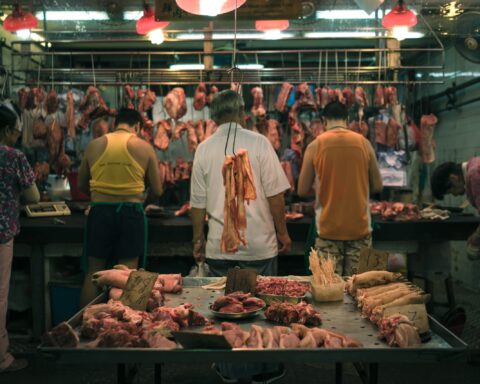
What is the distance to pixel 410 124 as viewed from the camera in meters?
7.75

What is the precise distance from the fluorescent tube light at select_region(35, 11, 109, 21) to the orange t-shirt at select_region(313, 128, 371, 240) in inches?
184

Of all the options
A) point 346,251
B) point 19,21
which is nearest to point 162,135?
point 19,21

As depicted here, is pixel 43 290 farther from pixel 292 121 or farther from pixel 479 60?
pixel 479 60

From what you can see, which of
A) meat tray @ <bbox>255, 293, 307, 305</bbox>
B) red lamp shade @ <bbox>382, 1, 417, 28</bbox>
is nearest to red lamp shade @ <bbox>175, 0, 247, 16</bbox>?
meat tray @ <bbox>255, 293, 307, 305</bbox>

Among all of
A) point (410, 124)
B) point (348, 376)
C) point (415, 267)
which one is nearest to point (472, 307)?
point (415, 267)

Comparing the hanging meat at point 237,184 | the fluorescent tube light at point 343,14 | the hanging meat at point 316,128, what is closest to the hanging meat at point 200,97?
the hanging meat at point 316,128

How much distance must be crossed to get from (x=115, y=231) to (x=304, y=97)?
3.16 meters

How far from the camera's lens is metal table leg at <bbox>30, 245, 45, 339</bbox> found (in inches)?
231

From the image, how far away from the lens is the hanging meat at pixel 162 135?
7418 mm

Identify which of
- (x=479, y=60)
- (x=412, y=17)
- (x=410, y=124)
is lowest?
(x=410, y=124)

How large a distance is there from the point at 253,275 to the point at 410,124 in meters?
5.17

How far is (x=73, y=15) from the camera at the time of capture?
8055mm

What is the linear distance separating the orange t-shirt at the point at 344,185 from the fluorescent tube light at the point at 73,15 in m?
4.68

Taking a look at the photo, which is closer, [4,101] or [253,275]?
[253,275]
